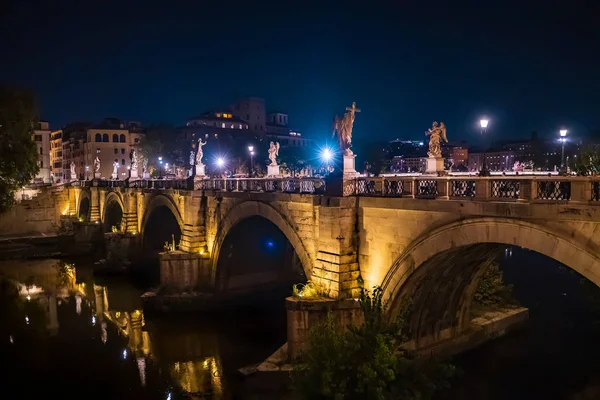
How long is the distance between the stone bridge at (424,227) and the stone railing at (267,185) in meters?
0.06

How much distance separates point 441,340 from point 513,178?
→ 9.70m

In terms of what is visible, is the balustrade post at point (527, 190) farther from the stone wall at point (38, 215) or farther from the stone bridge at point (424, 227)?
the stone wall at point (38, 215)

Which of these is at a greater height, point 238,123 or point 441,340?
point 238,123

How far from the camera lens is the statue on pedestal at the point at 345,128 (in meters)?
17.1

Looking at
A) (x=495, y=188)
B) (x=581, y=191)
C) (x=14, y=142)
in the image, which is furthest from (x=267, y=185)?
(x=14, y=142)

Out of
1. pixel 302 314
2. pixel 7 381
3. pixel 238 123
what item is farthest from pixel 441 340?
pixel 238 123

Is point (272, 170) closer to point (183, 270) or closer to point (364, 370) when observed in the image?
point (183, 270)

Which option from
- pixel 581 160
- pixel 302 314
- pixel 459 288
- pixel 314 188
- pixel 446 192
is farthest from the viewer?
pixel 581 160

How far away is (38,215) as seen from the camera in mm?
57688

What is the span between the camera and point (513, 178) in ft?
37.0

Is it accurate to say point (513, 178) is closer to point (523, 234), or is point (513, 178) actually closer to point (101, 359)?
point (523, 234)

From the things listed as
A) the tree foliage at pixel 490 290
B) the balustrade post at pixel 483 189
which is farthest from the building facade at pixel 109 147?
the balustrade post at pixel 483 189

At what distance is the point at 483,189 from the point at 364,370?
5278 millimetres

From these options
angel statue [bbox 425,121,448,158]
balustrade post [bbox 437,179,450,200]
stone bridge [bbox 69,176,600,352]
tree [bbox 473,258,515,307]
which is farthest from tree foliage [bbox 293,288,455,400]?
tree [bbox 473,258,515,307]
